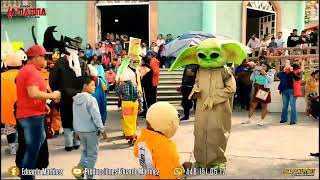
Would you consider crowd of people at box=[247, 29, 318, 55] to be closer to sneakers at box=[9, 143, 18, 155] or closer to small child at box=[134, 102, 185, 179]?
sneakers at box=[9, 143, 18, 155]

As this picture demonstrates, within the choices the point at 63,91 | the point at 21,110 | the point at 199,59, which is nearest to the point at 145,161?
the point at 21,110

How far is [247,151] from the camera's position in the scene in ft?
20.6

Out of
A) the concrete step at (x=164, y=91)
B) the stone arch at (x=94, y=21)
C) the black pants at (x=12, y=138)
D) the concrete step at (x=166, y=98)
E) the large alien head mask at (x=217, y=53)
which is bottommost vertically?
the concrete step at (x=166, y=98)

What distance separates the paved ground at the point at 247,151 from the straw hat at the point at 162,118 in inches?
68.1

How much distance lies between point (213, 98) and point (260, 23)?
13294 mm

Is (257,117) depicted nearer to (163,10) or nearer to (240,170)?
(240,170)

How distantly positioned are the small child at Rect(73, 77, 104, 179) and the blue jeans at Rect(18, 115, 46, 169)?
0.43 metres

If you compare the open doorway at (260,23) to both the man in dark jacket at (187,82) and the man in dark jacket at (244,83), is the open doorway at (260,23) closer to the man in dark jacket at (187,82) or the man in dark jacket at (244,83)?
the man in dark jacket at (244,83)

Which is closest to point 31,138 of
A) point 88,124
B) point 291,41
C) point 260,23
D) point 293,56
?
point 88,124

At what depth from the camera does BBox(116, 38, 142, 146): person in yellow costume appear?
20.8ft

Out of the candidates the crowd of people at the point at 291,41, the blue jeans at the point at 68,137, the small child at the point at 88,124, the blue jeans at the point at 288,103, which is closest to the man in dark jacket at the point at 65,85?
the blue jeans at the point at 68,137

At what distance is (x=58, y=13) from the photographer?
9.27m

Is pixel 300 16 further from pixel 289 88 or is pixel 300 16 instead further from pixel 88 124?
pixel 88 124

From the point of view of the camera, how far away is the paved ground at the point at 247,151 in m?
5.23
